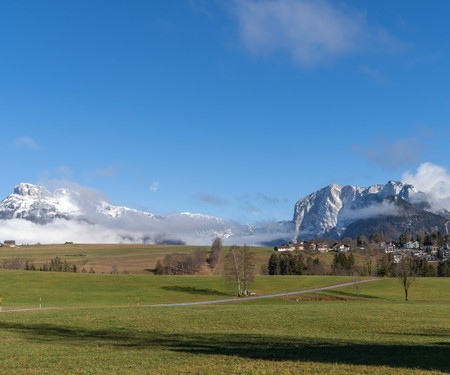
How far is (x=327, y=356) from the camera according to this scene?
21.9 m

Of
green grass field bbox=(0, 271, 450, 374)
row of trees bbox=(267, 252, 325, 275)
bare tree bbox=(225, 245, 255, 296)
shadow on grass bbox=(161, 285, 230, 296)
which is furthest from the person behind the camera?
row of trees bbox=(267, 252, 325, 275)

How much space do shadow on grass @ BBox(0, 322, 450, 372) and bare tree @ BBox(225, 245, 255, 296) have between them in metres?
74.2

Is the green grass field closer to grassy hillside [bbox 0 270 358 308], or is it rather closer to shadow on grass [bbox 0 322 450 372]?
shadow on grass [bbox 0 322 450 372]

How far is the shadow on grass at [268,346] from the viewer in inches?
818

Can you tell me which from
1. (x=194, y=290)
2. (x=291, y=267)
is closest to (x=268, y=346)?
(x=194, y=290)

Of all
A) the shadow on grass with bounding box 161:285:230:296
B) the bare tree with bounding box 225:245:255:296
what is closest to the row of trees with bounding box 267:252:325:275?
the bare tree with bounding box 225:245:255:296

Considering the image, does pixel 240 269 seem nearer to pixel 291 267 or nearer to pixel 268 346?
pixel 291 267

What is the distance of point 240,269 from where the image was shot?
10825 cm

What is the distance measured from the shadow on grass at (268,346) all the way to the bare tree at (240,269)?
74173mm

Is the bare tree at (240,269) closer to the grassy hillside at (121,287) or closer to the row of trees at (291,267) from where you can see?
the grassy hillside at (121,287)

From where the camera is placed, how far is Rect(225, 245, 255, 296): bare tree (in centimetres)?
10706

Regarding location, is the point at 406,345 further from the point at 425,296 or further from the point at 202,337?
the point at 425,296

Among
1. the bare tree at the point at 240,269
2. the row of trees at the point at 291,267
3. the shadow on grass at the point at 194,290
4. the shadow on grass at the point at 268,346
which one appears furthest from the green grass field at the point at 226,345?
the row of trees at the point at 291,267

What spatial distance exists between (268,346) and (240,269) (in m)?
83.4
